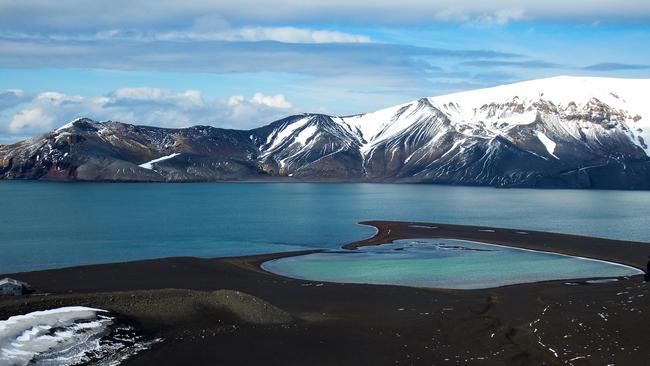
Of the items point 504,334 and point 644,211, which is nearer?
point 504,334

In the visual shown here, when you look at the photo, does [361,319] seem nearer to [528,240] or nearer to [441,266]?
[441,266]

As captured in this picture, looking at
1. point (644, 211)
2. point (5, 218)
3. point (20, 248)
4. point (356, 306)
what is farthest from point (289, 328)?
point (644, 211)

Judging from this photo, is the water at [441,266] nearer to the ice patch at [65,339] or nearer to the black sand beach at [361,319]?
the black sand beach at [361,319]

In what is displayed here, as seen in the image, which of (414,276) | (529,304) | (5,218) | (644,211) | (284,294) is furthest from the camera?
(644,211)

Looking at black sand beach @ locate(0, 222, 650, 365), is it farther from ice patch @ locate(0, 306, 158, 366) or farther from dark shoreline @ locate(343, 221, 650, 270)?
dark shoreline @ locate(343, 221, 650, 270)

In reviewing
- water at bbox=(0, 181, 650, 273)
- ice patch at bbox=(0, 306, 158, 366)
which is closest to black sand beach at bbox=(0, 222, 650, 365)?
ice patch at bbox=(0, 306, 158, 366)

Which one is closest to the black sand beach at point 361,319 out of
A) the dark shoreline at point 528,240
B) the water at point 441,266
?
the water at point 441,266

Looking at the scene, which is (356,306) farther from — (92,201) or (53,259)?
(92,201)
